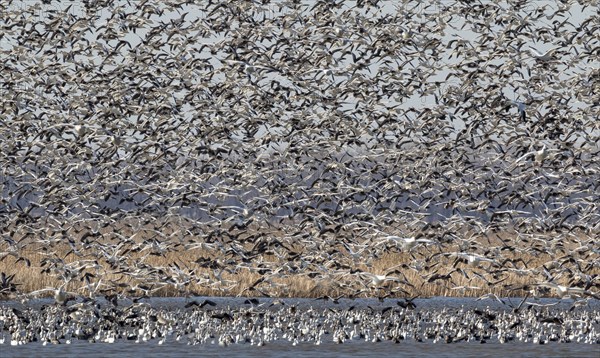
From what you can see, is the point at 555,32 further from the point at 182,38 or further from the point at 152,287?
the point at 152,287

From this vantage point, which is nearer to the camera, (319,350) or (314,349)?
(319,350)

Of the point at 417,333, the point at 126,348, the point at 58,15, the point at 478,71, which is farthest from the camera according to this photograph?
the point at 58,15

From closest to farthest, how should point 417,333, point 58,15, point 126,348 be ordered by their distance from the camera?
point 126,348
point 417,333
point 58,15

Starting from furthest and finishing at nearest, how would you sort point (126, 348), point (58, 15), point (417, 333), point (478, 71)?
point (58, 15), point (478, 71), point (417, 333), point (126, 348)

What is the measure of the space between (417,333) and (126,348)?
7.67 metres

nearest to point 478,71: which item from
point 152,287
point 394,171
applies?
point 394,171

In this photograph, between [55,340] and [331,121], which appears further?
[331,121]

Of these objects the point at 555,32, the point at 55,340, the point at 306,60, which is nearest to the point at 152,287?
the point at 306,60

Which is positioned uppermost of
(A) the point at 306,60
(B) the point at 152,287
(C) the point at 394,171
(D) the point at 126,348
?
(A) the point at 306,60

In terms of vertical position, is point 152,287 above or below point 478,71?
below

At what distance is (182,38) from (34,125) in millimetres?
6631

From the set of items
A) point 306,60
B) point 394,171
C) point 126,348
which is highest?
point 306,60

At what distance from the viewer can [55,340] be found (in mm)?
32531

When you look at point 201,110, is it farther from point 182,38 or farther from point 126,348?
point 126,348
